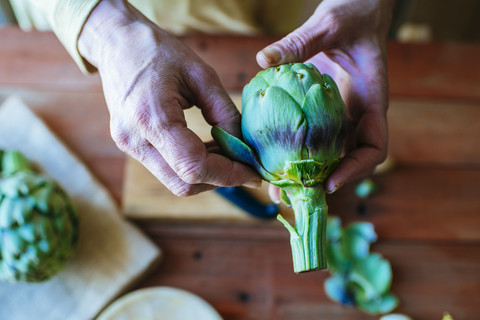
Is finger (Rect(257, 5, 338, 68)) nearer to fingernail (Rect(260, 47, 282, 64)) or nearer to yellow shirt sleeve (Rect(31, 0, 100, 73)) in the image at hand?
fingernail (Rect(260, 47, 282, 64))

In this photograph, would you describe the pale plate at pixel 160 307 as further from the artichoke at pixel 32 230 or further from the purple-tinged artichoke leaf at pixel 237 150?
the purple-tinged artichoke leaf at pixel 237 150

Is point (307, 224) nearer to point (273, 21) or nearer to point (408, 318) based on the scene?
point (408, 318)

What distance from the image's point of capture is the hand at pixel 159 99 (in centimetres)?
51

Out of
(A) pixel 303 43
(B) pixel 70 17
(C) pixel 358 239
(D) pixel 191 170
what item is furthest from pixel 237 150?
(C) pixel 358 239

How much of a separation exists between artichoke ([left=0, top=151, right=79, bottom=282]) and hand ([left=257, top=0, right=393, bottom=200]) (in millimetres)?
371

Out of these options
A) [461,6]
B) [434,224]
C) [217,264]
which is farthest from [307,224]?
[461,6]

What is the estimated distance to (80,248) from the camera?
2.66ft

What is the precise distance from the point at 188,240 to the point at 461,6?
1.49 metres

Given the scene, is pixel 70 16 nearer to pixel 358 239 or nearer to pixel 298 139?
pixel 298 139

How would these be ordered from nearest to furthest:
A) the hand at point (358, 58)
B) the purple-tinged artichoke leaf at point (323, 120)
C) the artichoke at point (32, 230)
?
Answer: the purple-tinged artichoke leaf at point (323, 120) → the hand at point (358, 58) → the artichoke at point (32, 230)

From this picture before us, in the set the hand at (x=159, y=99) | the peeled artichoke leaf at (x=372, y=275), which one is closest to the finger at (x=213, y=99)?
the hand at (x=159, y=99)

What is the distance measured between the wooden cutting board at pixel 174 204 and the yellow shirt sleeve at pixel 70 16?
0.90 feet

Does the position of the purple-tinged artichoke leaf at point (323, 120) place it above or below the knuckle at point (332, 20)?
below

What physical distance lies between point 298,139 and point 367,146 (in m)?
0.18
